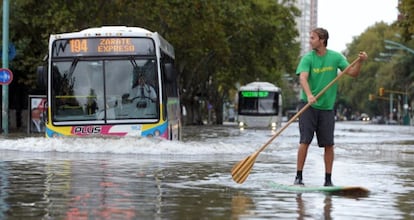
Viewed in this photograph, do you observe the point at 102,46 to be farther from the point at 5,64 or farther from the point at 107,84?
the point at 5,64

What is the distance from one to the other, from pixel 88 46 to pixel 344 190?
1245cm

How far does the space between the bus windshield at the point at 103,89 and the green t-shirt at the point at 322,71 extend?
10485mm

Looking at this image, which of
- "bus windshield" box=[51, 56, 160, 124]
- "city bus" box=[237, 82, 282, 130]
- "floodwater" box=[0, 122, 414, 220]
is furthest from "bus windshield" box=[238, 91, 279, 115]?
"floodwater" box=[0, 122, 414, 220]

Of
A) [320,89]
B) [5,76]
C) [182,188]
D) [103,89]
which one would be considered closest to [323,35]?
[320,89]

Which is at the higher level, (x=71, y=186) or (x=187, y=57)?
(x=187, y=57)

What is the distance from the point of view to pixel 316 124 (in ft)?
37.1

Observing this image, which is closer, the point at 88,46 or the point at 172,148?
the point at 172,148

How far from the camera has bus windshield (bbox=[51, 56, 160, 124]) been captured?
21391mm

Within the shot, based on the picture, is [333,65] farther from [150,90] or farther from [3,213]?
[150,90]

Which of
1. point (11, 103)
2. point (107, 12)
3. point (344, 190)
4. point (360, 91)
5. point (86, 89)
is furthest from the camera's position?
point (360, 91)

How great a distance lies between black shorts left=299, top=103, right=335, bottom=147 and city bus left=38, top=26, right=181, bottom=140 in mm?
10185

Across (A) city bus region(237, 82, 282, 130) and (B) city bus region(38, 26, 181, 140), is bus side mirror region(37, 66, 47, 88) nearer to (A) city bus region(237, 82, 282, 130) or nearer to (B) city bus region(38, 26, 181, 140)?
(B) city bus region(38, 26, 181, 140)

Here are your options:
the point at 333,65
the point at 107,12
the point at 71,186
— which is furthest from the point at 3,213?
the point at 107,12

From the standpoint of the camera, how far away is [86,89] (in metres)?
21.6
